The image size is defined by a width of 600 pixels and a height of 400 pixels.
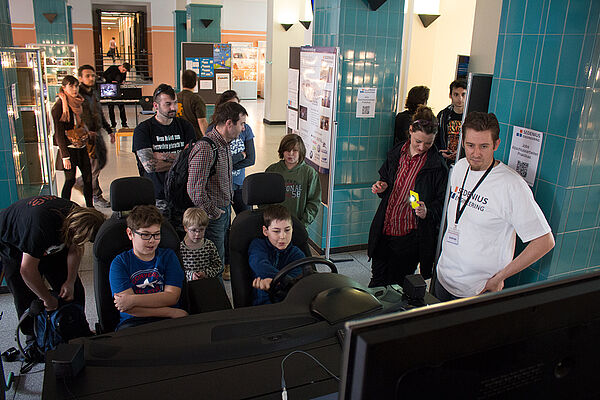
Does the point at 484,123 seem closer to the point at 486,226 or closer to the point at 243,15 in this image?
the point at 486,226

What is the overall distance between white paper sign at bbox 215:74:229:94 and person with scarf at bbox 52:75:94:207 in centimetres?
424

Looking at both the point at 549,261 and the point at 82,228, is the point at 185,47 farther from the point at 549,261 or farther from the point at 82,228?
the point at 549,261

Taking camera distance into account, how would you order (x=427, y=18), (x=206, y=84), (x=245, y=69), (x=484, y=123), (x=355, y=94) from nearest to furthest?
1. (x=484, y=123)
2. (x=355, y=94)
3. (x=427, y=18)
4. (x=206, y=84)
5. (x=245, y=69)

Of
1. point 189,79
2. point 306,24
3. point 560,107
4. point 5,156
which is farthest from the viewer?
point 306,24

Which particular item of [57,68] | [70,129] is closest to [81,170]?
[70,129]

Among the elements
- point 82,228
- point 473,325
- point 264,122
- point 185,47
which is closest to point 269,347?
point 473,325

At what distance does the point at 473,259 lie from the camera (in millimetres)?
2432

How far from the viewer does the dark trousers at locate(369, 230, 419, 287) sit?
11.6 ft

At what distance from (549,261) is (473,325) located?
2.21 m

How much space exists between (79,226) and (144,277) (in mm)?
440

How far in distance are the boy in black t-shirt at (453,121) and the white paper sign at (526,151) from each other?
222cm

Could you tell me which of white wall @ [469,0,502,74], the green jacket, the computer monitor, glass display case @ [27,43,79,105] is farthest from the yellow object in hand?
glass display case @ [27,43,79,105]

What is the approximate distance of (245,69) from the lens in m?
17.8

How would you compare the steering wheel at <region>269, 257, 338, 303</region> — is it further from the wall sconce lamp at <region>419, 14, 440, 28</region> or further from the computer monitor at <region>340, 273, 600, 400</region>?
the wall sconce lamp at <region>419, 14, 440, 28</region>
